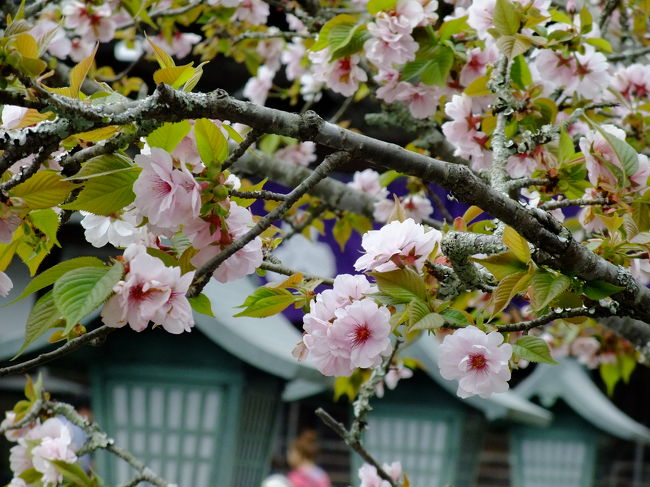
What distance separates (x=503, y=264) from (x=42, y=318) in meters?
0.68

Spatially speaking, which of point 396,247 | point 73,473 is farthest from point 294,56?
point 396,247

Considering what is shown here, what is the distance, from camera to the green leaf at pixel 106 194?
1.11 meters

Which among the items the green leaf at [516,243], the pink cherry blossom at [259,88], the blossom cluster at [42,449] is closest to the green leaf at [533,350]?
the green leaf at [516,243]

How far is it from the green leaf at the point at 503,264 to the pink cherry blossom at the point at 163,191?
46 centimetres

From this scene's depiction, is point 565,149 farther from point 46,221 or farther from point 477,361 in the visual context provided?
point 46,221

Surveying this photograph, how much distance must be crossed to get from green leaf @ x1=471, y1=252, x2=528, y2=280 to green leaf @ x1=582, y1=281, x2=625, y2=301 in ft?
0.34

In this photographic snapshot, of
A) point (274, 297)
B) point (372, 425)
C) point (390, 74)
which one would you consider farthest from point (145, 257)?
point (372, 425)

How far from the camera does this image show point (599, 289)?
1262mm

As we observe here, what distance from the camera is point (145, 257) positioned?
108 centimetres

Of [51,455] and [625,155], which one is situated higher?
[625,155]

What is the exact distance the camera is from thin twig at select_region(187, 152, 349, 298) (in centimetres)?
111

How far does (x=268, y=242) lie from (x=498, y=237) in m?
0.41

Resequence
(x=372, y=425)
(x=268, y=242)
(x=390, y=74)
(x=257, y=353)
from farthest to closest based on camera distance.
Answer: (x=372, y=425), (x=257, y=353), (x=390, y=74), (x=268, y=242)

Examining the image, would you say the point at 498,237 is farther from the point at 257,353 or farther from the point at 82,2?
the point at 82,2
